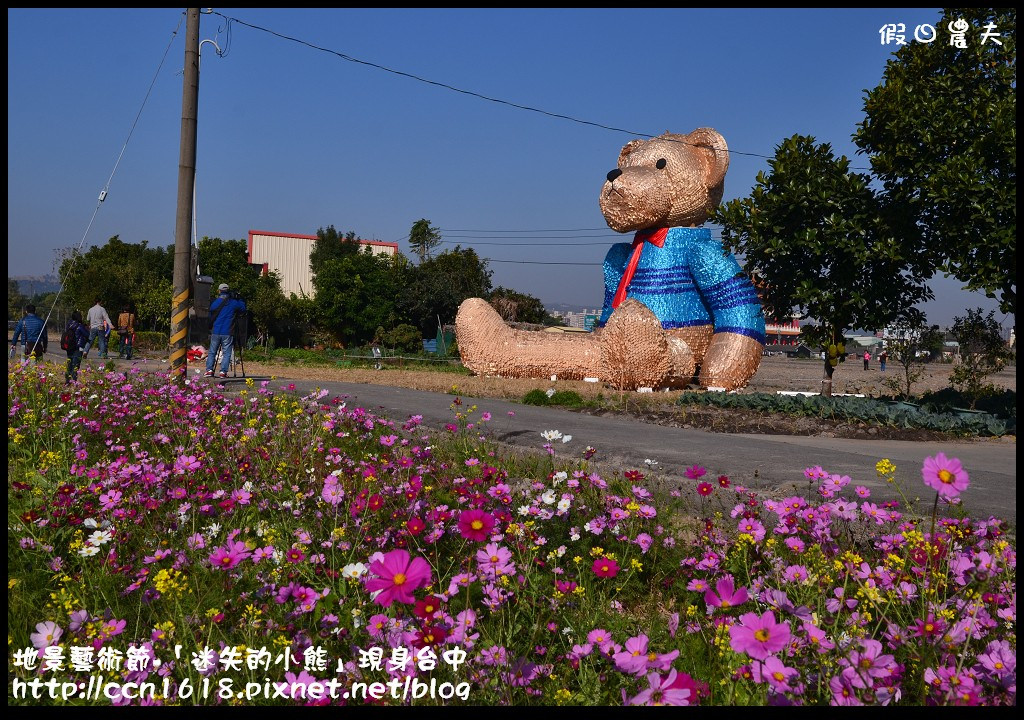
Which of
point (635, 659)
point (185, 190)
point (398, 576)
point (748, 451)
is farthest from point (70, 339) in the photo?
point (635, 659)

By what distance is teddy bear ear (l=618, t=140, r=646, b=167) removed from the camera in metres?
11.9

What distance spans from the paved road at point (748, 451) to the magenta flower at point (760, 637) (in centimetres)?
193

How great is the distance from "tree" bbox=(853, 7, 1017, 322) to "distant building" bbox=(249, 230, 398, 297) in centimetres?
3834

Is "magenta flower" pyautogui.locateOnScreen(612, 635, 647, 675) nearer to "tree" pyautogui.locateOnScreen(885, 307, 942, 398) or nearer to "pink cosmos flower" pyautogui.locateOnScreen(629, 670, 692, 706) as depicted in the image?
"pink cosmos flower" pyautogui.locateOnScreen(629, 670, 692, 706)

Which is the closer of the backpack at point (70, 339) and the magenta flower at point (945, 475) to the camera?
the magenta flower at point (945, 475)

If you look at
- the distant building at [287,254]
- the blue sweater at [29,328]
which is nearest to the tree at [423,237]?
the distant building at [287,254]

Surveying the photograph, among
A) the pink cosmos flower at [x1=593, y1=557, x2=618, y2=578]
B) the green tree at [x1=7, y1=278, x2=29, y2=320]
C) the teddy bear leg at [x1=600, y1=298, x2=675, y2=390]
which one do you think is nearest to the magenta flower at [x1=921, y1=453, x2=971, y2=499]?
the pink cosmos flower at [x1=593, y1=557, x2=618, y2=578]

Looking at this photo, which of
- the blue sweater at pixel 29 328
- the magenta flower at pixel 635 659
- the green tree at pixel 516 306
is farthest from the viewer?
the green tree at pixel 516 306

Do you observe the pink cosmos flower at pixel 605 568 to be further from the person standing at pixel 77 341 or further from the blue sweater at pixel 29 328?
the blue sweater at pixel 29 328

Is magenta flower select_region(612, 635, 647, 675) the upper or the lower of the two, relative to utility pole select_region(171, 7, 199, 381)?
lower

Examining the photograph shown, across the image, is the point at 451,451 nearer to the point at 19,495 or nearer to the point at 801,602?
the point at 19,495

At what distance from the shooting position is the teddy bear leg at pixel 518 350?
38.8 ft

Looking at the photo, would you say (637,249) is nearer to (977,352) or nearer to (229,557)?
(977,352)

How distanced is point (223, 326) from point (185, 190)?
2711 millimetres
